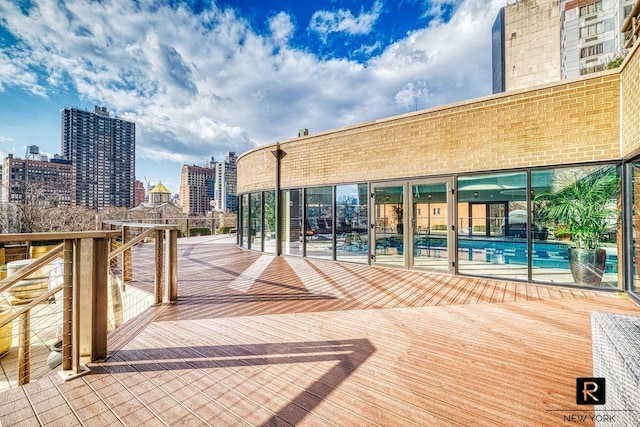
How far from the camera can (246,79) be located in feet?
41.4

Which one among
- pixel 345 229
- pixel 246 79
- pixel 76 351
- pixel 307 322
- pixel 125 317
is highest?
pixel 246 79

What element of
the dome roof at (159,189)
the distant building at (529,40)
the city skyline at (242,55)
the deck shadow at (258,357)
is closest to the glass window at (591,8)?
the distant building at (529,40)

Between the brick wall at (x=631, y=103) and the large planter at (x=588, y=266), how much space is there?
5.32ft

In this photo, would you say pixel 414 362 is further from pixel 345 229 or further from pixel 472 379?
pixel 345 229

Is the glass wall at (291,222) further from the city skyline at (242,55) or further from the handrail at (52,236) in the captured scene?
the handrail at (52,236)

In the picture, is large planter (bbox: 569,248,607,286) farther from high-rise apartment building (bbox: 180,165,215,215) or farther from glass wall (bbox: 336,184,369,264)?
high-rise apartment building (bbox: 180,165,215,215)

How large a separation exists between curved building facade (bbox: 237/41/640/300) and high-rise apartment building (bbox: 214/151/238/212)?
132 feet

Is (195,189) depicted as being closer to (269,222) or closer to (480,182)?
(269,222)

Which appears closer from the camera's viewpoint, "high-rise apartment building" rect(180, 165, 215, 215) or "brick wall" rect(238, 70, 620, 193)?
"brick wall" rect(238, 70, 620, 193)

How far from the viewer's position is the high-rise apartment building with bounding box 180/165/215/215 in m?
65.6

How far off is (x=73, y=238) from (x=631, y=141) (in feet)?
21.4

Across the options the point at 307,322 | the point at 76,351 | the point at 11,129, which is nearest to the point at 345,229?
the point at 307,322

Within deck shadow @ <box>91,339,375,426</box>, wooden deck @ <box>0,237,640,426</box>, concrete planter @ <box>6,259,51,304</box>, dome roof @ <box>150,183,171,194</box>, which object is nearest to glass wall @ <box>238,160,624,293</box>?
wooden deck @ <box>0,237,640,426</box>

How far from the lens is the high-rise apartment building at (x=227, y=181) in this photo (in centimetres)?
5003
